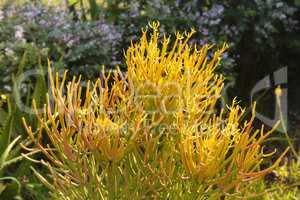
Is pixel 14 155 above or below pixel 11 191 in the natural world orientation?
above

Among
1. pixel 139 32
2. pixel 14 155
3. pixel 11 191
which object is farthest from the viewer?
pixel 139 32

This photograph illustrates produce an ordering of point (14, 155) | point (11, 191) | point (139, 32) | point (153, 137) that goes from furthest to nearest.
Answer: point (139, 32) < point (14, 155) < point (11, 191) < point (153, 137)

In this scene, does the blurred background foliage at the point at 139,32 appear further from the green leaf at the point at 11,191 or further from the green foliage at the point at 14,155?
the green leaf at the point at 11,191

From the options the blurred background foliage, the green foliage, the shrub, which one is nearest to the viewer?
the shrub

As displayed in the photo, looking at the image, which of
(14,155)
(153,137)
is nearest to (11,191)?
(14,155)

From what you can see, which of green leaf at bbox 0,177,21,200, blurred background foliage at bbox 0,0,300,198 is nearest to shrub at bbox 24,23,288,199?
green leaf at bbox 0,177,21,200

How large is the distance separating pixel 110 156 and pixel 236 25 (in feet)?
12.6

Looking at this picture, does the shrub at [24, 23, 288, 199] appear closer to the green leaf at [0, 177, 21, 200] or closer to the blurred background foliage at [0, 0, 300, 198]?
the green leaf at [0, 177, 21, 200]

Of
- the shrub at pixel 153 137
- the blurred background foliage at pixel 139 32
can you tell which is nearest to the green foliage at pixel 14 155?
the blurred background foliage at pixel 139 32

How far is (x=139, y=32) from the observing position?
5379mm

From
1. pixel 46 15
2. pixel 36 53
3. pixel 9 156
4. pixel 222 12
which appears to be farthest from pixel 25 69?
pixel 222 12

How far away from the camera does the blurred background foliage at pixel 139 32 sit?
4738mm

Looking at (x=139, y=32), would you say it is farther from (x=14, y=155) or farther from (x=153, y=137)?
(x=153, y=137)

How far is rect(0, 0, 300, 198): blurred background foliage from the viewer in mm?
4738
